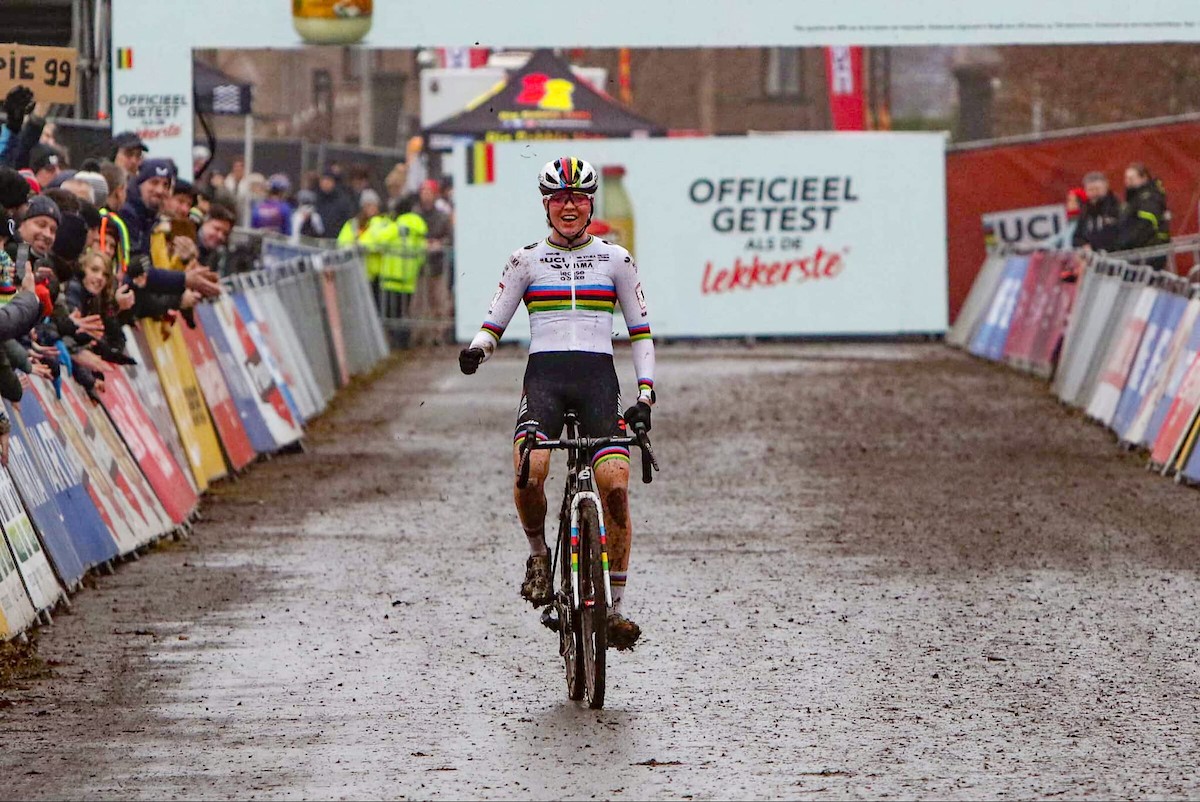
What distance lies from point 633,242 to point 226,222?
14.1 metres

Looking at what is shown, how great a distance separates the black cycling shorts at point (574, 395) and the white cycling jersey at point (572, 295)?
0.21 ft

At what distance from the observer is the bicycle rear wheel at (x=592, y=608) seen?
9039 mm

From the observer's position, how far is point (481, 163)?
1282 inches

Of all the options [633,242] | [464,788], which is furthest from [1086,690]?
[633,242]

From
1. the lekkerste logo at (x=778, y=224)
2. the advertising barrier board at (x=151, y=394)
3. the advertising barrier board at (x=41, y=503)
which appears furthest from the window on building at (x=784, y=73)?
the advertising barrier board at (x=41, y=503)

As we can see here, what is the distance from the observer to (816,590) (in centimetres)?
1217

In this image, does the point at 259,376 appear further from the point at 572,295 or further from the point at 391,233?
the point at 391,233

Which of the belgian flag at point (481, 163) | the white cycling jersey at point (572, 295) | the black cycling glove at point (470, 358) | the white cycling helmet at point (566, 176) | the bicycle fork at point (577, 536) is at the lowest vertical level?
the bicycle fork at point (577, 536)

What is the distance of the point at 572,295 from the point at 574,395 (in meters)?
0.39

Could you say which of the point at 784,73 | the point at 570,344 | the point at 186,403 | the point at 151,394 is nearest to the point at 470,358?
the point at 570,344

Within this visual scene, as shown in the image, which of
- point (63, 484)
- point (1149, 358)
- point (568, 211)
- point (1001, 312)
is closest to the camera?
point (568, 211)

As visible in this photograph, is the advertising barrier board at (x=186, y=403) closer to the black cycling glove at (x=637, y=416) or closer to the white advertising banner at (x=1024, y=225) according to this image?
the black cycling glove at (x=637, y=416)

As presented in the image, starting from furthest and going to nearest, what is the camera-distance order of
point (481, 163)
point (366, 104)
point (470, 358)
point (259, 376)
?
point (366, 104)
point (481, 163)
point (259, 376)
point (470, 358)

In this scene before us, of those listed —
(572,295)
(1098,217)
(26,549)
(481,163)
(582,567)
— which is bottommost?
(26,549)
